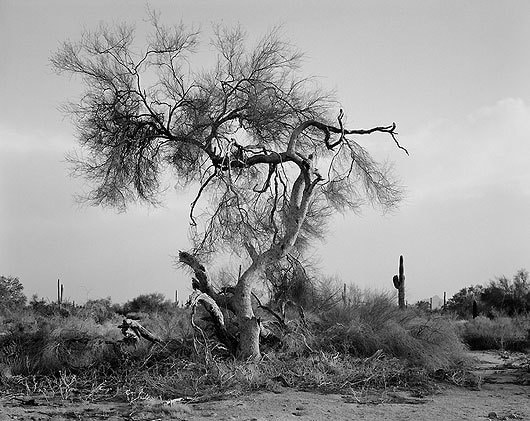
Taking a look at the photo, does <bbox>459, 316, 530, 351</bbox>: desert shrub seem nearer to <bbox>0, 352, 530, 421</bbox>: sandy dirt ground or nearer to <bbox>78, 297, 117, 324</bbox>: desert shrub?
<bbox>0, 352, 530, 421</bbox>: sandy dirt ground

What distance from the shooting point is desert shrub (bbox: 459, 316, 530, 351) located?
2528 centimetres

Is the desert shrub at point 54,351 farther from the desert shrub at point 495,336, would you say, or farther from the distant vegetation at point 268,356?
the desert shrub at point 495,336

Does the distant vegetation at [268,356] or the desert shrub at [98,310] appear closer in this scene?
the distant vegetation at [268,356]

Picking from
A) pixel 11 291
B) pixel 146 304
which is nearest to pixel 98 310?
pixel 146 304

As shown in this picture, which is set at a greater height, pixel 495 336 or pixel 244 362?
pixel 244 362

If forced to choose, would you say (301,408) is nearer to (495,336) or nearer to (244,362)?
(244,362)

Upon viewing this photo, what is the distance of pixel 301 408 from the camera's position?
12.5m

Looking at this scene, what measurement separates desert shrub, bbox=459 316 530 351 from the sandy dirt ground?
1110 centimetres

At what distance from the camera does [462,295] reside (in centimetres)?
5181

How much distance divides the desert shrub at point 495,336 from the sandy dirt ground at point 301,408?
11098 mm

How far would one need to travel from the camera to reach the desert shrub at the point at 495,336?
82.9 ft

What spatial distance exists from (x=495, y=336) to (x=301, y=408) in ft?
50.4

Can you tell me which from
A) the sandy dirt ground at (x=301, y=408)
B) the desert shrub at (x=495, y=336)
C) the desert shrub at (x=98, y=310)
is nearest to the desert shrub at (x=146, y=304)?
the desert shrub at (x=98, y=310)

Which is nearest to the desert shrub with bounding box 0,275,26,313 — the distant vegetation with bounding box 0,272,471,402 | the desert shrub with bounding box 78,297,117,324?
the desert shrub with bounding box 78,297,117,324
